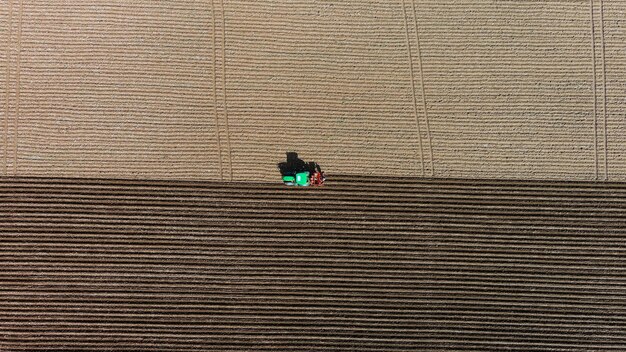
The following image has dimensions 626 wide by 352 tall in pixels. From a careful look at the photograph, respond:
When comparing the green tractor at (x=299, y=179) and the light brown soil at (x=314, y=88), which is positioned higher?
the light brown soil at (x=314, y=88)

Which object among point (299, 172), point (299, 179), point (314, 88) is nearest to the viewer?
point (299, 179)

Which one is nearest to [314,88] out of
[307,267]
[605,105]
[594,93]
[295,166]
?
[295,166]

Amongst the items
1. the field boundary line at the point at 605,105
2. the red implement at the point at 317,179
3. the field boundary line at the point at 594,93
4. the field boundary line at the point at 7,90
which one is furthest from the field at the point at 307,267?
the field boundary line at the point at 594,93

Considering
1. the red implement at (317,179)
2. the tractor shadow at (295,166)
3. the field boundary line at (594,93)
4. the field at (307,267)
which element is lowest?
the field at (307,267)

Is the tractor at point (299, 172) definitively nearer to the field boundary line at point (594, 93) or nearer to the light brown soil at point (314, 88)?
the light brown soil at point (314, 88)

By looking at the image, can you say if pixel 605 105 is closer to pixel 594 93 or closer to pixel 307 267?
pixel 594 93

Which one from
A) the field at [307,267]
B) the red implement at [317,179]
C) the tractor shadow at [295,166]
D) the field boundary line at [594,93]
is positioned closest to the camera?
the field at [307,267]

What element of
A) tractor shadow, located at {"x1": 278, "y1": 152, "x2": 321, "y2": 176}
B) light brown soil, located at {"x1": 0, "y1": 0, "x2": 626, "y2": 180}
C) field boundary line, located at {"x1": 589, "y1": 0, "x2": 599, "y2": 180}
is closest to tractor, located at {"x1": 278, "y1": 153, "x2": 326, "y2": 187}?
tractor shadow, located at {"x1": 278, "y1": 152, "x2": 321, "y2": 176}
